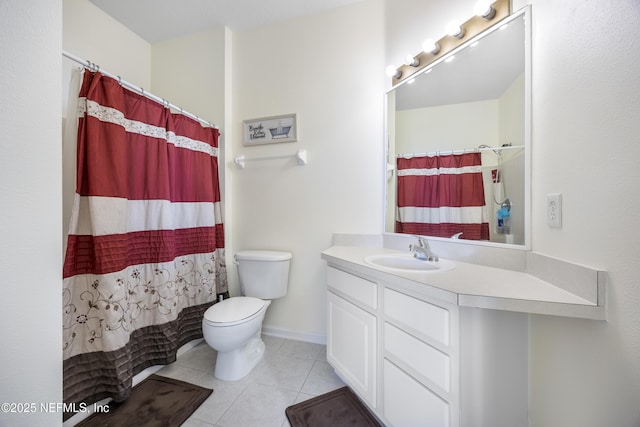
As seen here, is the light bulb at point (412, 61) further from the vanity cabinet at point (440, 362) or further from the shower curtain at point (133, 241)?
the shower curtain at point (133, 241)

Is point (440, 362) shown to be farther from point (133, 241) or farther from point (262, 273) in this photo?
point (133, 241)

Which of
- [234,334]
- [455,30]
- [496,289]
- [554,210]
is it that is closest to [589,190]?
[554,210]

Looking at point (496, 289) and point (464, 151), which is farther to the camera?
point (464, 151)

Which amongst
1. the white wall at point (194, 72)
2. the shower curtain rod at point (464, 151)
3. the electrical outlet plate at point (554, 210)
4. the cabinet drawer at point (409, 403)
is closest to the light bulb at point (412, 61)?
the shower curtain rod at point (464, 151)

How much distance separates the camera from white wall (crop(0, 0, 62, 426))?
0.59 metres

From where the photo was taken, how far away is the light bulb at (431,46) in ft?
4.47

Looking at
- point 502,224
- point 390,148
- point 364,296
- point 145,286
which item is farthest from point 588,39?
point 145,286

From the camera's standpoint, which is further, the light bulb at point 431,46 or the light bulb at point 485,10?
the light bulb at point 431,46

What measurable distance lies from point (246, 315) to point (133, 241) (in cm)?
83

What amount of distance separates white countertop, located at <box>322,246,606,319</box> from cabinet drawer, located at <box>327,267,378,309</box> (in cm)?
8

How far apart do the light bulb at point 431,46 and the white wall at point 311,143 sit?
1.27 ft

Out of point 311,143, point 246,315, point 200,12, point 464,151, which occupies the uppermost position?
point 200,12

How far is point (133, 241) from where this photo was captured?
4.56 feet

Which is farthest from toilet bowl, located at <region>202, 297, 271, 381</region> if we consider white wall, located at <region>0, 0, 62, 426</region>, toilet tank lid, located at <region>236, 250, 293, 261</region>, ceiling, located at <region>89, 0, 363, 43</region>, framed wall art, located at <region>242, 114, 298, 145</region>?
ceiling, located at <region>89, 0, 363, 43</region>
